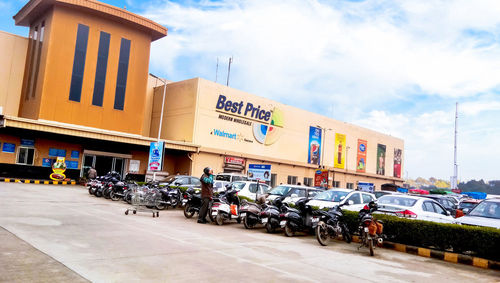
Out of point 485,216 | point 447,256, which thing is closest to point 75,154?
point 447,256

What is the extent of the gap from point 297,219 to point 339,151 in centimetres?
3990

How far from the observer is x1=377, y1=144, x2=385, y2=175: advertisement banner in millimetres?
57759

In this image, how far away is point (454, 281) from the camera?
24.6ft

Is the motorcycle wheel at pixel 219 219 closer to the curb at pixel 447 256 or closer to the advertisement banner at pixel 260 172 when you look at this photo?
the curb at pixel 447 256

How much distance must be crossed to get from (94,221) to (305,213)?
640 centimetres

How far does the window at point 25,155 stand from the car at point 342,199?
22529 mm

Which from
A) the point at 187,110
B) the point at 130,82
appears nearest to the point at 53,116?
the point at 130,82

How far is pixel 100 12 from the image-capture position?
3152 cm

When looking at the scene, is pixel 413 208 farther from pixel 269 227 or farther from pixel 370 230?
pixel 269 227

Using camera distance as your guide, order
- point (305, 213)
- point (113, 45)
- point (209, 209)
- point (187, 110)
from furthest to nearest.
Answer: point (187, 110)
point (113, 45)
point (209, 209)
point (305, 213)

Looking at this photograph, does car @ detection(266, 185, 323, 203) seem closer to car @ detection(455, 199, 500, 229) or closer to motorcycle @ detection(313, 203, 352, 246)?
motorcycle @ detection(313, 203, 352, 246)

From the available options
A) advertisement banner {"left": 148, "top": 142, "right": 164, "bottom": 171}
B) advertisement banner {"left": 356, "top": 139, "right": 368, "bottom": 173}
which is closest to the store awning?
advertisement banner {"left": 148, "top": 142, "right": 164, "bottom": 171}

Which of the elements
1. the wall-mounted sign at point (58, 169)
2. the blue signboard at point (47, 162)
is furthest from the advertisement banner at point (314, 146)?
the blue signboard at point (47, 162)

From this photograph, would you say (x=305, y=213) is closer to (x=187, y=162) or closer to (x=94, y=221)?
(x=94, y=221)
